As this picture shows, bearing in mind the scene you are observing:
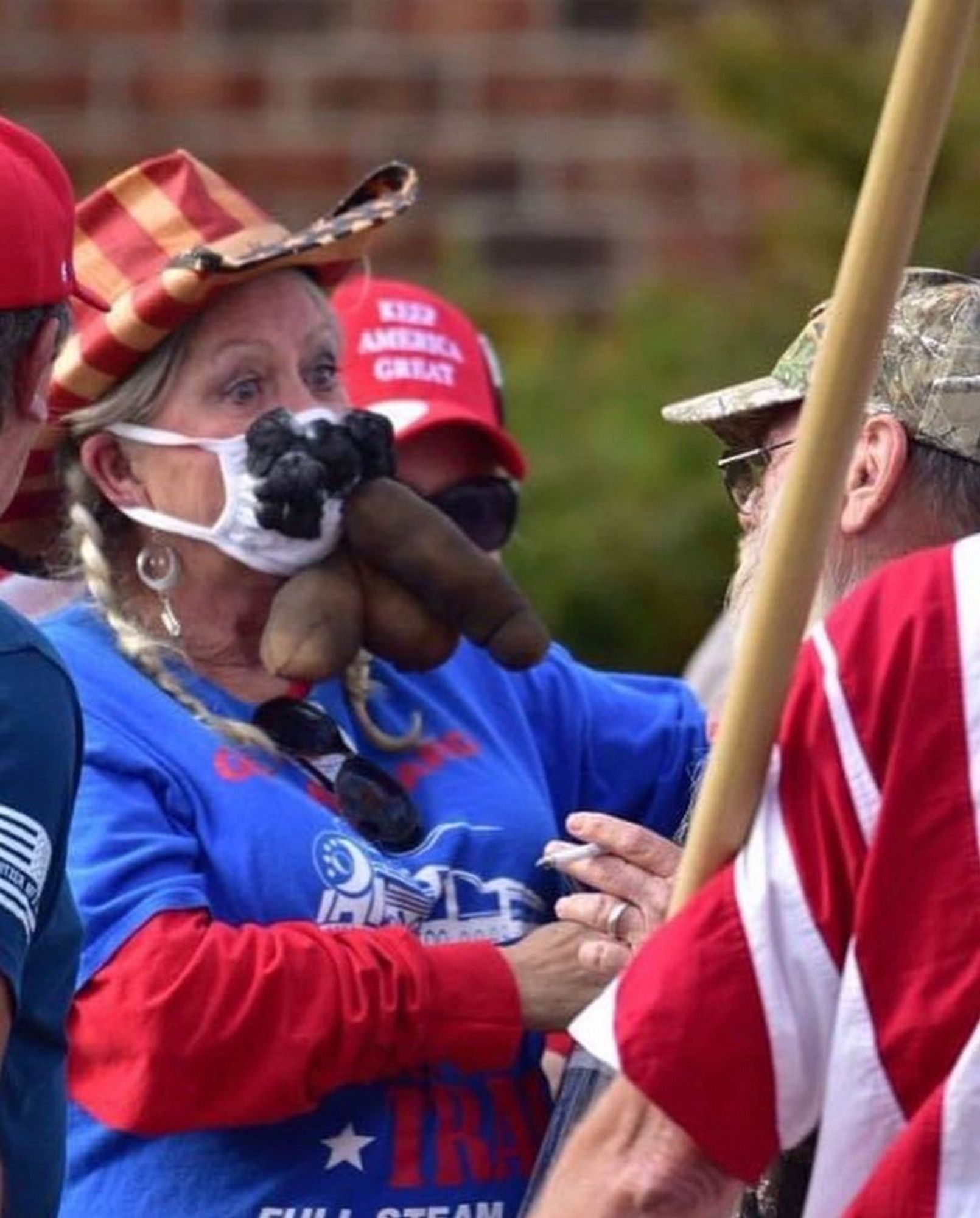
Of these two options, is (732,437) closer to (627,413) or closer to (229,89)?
(627,413)

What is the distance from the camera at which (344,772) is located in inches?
141

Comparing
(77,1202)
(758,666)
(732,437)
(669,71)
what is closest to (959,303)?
(732,437)

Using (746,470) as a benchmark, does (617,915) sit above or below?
below

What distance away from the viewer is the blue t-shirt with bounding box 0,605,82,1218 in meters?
2.74

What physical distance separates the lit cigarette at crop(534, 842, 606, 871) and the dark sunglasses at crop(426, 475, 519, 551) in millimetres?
1120

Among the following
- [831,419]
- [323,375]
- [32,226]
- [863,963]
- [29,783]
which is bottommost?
[323,375]

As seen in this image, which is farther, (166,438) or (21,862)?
(166,438)

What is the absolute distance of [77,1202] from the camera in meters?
3.43

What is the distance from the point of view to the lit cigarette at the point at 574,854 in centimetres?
337

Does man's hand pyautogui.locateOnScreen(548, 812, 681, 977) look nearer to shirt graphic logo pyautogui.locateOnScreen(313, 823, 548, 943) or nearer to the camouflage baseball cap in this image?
shirt graphic logo pyautogui.locateOnScreen(313, 823, 548, 943)

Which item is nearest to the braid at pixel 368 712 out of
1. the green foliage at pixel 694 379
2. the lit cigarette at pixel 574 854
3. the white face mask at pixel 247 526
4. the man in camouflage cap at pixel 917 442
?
the white face mask at pixel 247 526

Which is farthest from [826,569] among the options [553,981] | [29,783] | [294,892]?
[29,783]

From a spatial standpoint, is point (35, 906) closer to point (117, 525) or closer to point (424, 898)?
point (424, 898)

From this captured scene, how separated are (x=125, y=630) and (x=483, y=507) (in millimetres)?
1045
